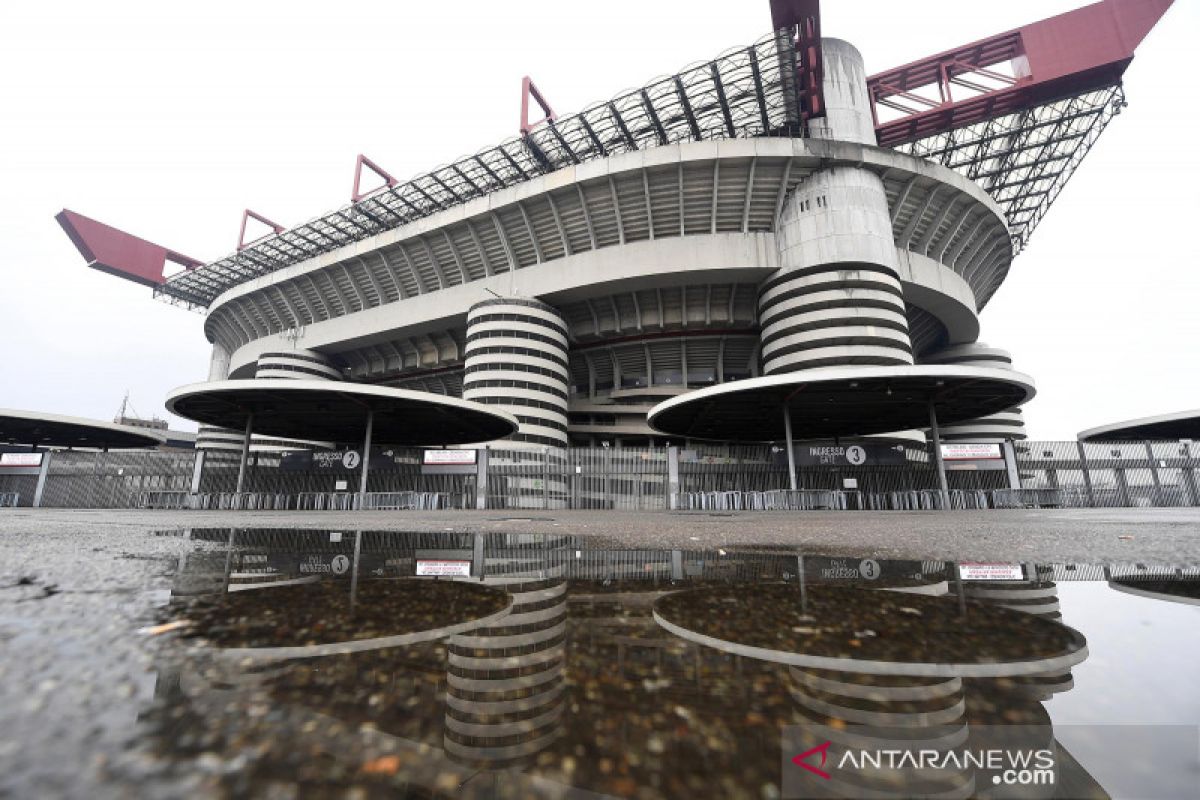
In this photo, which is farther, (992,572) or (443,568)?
(443,568)

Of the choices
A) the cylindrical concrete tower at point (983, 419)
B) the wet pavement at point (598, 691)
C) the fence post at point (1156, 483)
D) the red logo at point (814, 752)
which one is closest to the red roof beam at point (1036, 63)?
the cylindrical concrete tower at point (983, 419)

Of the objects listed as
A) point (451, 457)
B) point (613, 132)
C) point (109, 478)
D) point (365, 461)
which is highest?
point (613, 132)

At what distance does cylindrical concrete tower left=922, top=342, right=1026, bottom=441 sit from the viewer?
4094 centimetres

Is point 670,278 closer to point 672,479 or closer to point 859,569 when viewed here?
point 672,479

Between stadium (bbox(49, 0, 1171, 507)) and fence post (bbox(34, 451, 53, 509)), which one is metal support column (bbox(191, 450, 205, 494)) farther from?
fence post (bbox(34, 451, 53, 509))

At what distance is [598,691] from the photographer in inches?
42.1

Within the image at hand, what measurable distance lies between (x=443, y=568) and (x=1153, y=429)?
38.3 metres

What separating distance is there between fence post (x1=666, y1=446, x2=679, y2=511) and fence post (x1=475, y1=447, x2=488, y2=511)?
26.2 feet

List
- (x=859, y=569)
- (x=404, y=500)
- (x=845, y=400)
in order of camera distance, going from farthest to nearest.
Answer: (x=404, y=500), (x=845, y=400), (x=859, y=569)

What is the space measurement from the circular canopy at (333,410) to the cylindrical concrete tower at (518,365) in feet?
19.1

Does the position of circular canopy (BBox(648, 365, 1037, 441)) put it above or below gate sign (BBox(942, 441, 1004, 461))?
above

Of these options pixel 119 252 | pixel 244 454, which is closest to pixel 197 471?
pixel 244 454

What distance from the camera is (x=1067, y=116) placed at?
102 ft

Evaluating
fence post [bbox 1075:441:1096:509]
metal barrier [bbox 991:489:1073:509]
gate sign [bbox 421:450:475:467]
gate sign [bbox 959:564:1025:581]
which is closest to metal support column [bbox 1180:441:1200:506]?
fence post [bbox 1075:441:1096:509]
